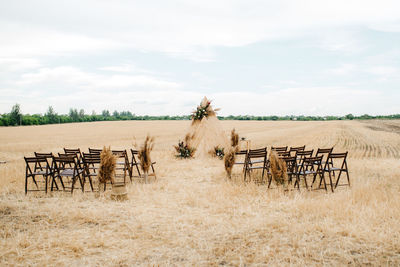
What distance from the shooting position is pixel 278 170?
7871mm

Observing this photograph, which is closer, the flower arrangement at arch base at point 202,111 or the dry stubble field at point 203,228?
the dry stubble field at point 203,228

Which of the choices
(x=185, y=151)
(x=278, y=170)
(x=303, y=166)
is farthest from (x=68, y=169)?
(x=185, y=151)

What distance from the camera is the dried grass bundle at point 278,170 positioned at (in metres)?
7.82

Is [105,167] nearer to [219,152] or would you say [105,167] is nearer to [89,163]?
[89,163]

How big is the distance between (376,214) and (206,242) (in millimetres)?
3178

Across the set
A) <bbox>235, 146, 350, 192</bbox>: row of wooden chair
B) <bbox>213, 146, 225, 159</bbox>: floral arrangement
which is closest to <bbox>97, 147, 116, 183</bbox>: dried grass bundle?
<bbox>235, 146, 350, 192</bbox>: row of wooden chair

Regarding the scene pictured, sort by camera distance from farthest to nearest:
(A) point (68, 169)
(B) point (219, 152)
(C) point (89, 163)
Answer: (B) point (219, 152) < (A) point (68, 169) < (C) point (89, 163)

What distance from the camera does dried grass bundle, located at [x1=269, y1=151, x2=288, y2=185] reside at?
7.82 metres

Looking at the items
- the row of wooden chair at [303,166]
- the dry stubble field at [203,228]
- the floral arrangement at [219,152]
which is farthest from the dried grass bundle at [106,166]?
the floral arrangement at [219,152]

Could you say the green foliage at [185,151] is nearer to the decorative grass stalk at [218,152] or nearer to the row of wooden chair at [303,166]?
the decorative grass stalk at [218,152]

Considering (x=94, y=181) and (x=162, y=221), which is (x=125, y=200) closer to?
(x=162, y=221)

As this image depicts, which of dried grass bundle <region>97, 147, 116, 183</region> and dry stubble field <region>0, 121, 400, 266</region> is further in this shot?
dried grass bundle <region>97, 147, 116, 183</region>

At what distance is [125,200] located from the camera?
23.6 feet

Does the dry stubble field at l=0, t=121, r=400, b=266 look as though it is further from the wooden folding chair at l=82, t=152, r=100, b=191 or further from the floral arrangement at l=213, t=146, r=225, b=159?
the floral arrangement at l=213, t=146, r=225, b=159
